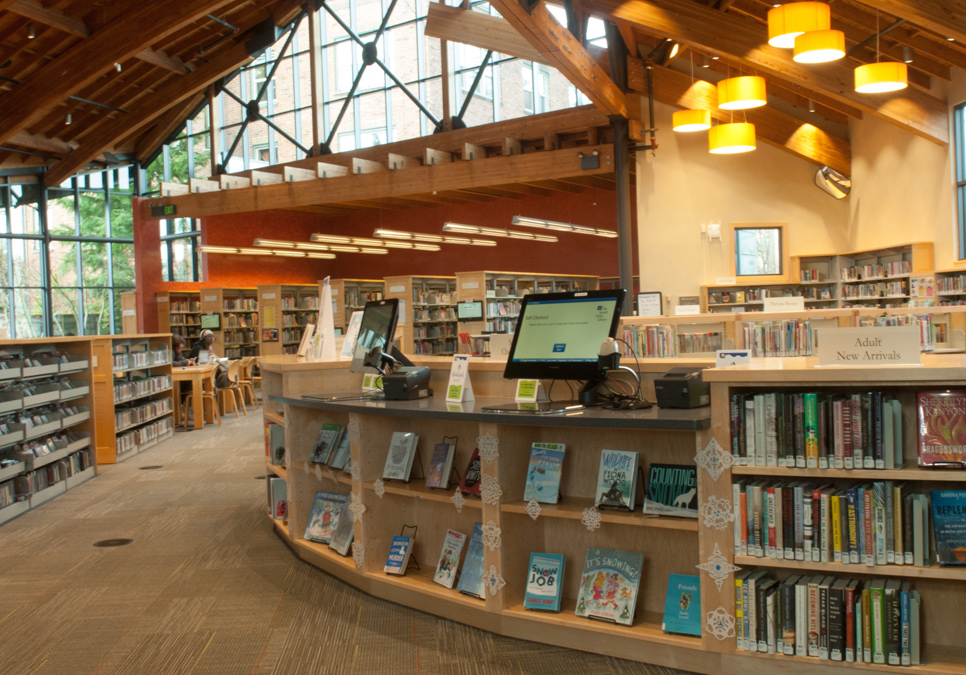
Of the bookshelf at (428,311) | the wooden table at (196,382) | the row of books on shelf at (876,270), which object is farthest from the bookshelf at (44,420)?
Result: the row of books on shelf at (876,270)

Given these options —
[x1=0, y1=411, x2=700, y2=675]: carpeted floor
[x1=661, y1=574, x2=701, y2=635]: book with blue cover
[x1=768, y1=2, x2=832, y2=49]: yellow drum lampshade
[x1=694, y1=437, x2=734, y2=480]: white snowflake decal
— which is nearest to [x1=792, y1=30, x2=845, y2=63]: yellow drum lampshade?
[x1=768, y1=2, x2=832, y2=49]: yellow drum lampshade

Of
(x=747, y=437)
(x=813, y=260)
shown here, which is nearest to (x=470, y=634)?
(x=747, y=437)

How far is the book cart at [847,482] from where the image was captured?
2.39 meters

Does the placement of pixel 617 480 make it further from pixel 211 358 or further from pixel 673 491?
pixel 211 358

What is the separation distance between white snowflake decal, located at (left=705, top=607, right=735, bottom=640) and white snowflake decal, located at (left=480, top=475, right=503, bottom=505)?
2.99 feet

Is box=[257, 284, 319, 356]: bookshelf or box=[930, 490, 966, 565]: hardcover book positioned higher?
box=[257, 284, 319, 356]: bookshelf

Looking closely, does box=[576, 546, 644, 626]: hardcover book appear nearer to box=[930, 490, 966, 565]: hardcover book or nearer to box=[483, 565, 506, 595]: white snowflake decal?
box=[483, 565, 506, 595]: white snowflake decal

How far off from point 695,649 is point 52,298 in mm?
17526

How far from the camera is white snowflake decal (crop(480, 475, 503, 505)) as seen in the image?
10.3ft

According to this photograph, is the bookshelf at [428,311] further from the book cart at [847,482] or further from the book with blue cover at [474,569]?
the book cart at [847,482]

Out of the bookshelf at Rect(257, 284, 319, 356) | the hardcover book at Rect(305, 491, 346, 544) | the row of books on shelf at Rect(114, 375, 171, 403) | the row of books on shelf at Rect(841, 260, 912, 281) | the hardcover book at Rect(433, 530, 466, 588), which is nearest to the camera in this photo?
the hardcover book at Rect(433, 530, 466, 588)

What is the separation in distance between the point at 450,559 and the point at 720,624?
1.26m

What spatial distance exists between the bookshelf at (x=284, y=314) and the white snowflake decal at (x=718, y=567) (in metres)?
13.3

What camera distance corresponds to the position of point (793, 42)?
5848mm
